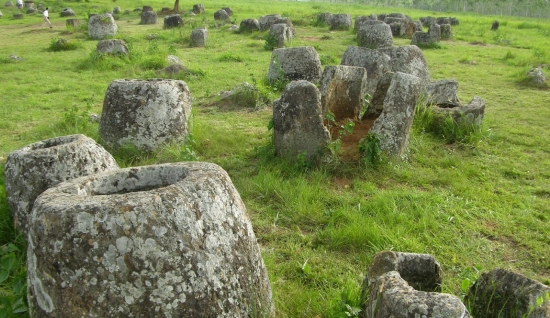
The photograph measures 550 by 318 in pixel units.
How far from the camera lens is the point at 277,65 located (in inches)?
404

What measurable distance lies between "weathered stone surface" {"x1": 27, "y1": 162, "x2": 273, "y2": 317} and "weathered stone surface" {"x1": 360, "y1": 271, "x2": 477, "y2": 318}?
0.82 metres

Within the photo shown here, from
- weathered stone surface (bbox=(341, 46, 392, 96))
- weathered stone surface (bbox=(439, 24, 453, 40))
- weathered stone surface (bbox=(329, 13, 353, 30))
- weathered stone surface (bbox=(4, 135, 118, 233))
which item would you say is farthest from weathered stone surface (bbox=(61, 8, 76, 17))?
weathered stone surface (bbox=(4, 135, 118, 233))

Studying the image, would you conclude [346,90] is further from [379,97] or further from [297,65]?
→ [297,65]

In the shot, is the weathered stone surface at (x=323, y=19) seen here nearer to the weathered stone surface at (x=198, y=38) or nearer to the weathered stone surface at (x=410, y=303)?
the weathered stone surface at (x=198, y=38)

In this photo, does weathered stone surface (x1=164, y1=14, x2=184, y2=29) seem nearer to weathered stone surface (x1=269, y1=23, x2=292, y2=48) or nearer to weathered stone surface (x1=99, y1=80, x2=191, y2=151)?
weathered stone surface (x1=269, y1=23, x2=292, y2=48)

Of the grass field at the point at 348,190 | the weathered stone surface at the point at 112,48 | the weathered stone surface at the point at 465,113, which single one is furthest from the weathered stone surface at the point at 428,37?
the weathered stone surface at the point at 465,113

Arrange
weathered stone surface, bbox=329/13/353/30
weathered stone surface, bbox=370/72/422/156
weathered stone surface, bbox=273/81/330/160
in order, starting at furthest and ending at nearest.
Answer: weathered stone surface, bbox=329/13/353/30 → weathered stone surface, bbox=370/72/422/156 → weathered stone surface, bbox=273/81/330/160

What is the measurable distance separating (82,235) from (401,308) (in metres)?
1.61

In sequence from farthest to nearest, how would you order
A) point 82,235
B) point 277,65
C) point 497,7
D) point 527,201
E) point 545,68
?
point 497,7 < point 545,68 < point 277,65 < point 527,201 < point 82,235

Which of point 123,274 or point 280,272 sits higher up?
point 123,274

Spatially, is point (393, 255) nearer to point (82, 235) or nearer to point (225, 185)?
point (225, 185)

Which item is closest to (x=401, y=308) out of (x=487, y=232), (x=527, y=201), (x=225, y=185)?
(x=225, y=185)

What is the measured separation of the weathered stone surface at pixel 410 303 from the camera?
7.18 ft

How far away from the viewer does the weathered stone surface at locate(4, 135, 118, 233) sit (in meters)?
4.07
